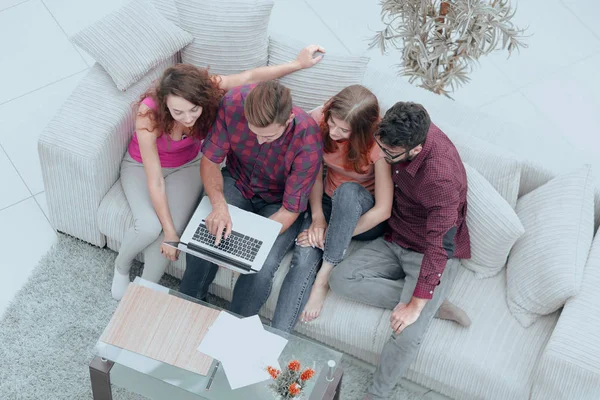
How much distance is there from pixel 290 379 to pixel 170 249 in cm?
69

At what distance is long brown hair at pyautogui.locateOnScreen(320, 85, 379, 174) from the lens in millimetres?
2371

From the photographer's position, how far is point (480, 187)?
2586 mm

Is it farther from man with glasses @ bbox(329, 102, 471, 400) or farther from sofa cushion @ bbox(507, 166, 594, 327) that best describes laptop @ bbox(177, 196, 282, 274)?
sofa cushion @ bbox(507, 166, 594, 327)

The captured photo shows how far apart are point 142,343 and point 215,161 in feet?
2.12

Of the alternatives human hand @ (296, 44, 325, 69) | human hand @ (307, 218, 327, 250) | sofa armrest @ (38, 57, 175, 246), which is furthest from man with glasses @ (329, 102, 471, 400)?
sofa armrest @ (38, 57, 175, 246)

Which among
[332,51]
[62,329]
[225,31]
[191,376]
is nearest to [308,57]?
[225,31]

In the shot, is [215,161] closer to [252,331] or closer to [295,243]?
[295,243]

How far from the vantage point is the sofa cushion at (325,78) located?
283cm

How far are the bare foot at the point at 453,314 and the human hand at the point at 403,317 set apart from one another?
0.10 m

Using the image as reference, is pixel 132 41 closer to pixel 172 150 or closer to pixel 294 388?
pixel 172 150

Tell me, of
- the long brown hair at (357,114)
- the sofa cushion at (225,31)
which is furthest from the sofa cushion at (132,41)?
the long brown hair at (357,114)

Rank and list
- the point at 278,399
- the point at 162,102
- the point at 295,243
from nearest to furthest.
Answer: the point at 278,399, the point at 162,102, the point at 295,243

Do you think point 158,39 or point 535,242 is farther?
point 158,39

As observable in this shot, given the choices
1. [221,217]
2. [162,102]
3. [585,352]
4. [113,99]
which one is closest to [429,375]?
[585,352]
